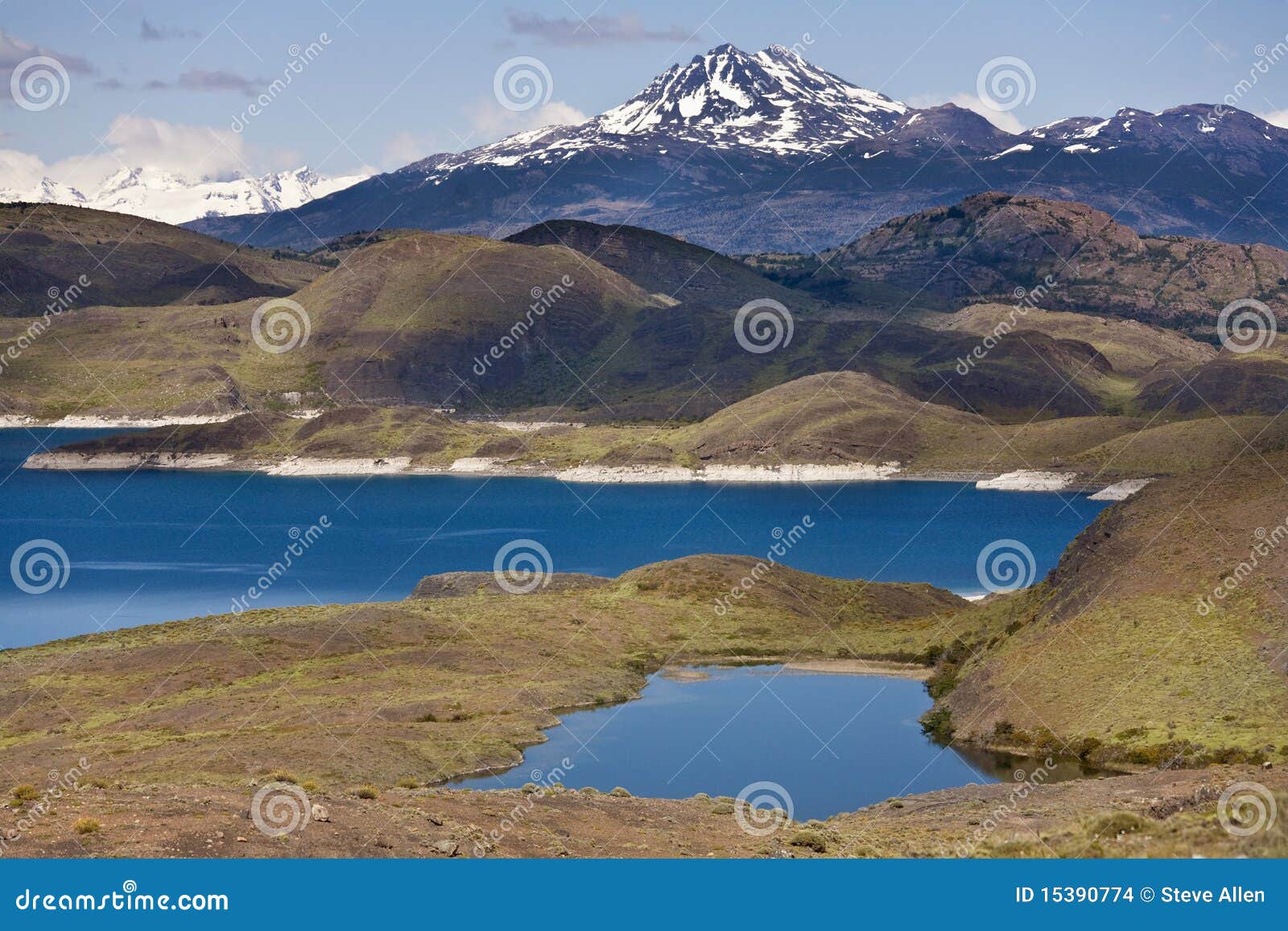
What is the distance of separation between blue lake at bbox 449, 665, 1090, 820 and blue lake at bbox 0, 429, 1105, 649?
3958 cm

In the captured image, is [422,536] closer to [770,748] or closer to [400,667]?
[400,667]

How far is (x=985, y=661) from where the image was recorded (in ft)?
207

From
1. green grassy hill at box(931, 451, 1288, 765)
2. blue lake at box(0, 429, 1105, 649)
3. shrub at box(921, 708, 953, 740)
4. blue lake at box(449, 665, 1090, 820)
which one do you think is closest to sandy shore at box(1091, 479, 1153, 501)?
blue lake at box(0, 429, 1105, 649)

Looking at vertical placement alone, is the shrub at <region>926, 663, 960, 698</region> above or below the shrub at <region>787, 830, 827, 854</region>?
above

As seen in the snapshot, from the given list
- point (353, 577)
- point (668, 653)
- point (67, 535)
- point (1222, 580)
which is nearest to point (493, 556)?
point (353, 577)

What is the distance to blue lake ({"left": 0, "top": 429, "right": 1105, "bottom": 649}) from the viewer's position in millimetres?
110000

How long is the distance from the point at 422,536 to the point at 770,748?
98.9m

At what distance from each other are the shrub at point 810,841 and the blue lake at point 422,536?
206ft

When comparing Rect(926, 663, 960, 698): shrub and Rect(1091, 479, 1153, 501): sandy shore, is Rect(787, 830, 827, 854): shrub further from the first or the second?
Rect(1091, 479, 1153, 501): sandy shore

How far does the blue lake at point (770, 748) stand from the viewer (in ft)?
167

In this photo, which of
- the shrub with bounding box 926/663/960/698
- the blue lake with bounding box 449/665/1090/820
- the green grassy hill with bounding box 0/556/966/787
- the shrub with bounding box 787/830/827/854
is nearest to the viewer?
the shrub with bounding box 787/830/827/854

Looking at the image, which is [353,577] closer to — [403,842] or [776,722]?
[776,722]

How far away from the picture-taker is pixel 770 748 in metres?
57.5

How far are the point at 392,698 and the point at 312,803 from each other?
28337 millimetres
